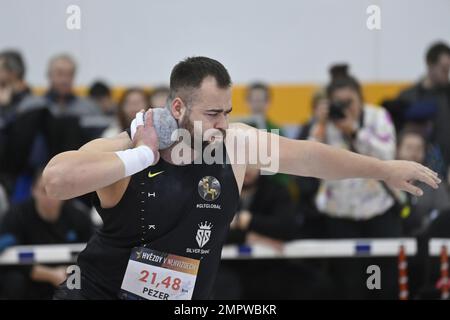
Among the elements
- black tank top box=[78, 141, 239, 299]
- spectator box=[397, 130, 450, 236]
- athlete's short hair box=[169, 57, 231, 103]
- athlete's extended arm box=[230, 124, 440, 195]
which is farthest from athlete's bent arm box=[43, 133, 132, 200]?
spectator box=[397, 130, 450, 236]

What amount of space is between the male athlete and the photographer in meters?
2.59

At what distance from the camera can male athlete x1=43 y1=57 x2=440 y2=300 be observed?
4.09 meters

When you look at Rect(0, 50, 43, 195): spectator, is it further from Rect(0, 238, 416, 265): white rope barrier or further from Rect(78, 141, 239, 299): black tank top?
Rect(78, 141, 239, 299): black tank top

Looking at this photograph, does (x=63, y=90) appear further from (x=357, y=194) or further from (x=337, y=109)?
(x=357, y=194)

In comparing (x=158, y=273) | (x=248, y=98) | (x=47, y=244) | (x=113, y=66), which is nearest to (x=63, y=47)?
(x=113, y=66)

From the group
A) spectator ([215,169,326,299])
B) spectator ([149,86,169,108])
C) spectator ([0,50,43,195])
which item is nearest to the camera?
spectator ([215,169,326,299])

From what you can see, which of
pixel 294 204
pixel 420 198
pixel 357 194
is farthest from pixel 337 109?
pixel 420 198

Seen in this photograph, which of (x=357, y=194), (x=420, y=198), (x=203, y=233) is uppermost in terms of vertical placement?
(x=203, y=233)

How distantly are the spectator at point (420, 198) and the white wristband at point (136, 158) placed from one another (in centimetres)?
393

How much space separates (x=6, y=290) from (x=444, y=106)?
4.30 meters

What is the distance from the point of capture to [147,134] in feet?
12.8

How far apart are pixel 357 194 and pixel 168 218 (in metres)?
3.15

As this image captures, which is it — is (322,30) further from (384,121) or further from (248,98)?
(384,121)

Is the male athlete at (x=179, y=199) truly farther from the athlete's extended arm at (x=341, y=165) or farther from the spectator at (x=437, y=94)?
the spectator at (x=437, y=94)
